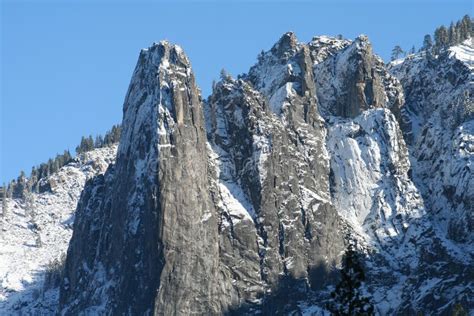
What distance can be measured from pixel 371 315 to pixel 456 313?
51879 mm

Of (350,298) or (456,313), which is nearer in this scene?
(350,298)

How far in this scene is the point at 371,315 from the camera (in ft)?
341

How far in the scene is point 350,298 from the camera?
335 feet

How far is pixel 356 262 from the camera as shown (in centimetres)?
10275

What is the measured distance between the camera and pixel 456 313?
15338cm

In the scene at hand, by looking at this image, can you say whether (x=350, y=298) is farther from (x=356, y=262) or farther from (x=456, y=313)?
(x=456, y=313)

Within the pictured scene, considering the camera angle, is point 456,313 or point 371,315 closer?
point 371,315

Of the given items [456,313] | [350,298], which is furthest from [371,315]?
[456,313]

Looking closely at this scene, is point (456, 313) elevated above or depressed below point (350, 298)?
above

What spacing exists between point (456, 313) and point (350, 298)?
54441 mm

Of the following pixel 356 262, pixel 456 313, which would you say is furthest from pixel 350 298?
pixel 456 313

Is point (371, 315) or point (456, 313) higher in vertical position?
point (456, 313)

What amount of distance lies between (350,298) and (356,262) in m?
2.86

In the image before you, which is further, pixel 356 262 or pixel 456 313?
pixel 456 313
